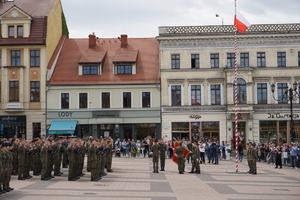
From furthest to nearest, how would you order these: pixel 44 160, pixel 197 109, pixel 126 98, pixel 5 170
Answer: pixel 126 98 < pixel 197 109 < pixel 44 160 < pixel 5 170

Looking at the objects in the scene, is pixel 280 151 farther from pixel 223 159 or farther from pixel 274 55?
pixel 274 55

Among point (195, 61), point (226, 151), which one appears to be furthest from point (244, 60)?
point (226, 151)

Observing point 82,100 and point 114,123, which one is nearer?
point 114,123

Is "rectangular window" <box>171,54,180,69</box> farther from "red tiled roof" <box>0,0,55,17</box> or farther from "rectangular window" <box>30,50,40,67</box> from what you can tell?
"red tiled roof" <box>0,0,55,17</box>

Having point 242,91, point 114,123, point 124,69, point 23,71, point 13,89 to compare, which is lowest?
point 114,123

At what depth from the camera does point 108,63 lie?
49.3 meters

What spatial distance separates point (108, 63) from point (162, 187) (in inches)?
1217

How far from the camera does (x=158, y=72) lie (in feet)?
159

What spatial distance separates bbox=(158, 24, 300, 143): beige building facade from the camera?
4603cm

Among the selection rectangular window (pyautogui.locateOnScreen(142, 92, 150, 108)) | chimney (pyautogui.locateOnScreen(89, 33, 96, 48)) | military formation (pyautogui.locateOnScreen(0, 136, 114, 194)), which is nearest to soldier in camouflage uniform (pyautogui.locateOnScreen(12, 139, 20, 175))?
military formation (pyautogui.locateOnScreen(0, 136, 114, 194))

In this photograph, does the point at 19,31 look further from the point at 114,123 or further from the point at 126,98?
the point at 114,123

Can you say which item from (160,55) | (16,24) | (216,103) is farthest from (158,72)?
(16,24)

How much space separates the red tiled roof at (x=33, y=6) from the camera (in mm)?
48919

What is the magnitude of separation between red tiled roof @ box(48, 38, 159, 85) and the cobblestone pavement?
22.7 metres
